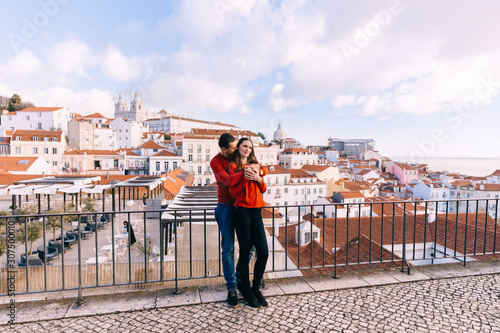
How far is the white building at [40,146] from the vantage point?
52.6 meters

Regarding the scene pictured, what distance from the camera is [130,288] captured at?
3.80m

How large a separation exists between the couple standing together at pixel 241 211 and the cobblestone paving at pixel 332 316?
0.25m

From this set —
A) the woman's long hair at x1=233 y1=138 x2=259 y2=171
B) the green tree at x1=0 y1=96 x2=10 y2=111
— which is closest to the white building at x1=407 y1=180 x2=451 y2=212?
the woman's long hair at x1=233 y1=138 x2=259 y2=171

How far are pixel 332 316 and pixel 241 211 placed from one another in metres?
1.44

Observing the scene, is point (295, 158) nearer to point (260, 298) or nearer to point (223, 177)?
point (260, 298)

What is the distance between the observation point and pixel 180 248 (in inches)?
362

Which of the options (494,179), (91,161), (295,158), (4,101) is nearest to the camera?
(91,161)

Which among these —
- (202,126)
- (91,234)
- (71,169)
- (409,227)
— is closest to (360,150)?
(202,126)

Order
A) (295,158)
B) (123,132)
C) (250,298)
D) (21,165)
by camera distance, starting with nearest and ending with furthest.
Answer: (250,298) < (21,165) < (295,158) < (123,132)

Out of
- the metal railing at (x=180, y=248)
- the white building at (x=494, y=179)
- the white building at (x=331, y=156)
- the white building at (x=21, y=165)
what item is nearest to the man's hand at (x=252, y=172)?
the metal railing at (x=180, y=248)

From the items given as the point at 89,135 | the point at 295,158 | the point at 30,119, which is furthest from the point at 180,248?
the point at 30,119

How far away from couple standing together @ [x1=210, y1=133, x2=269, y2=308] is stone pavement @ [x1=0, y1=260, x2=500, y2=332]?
9.5 inches

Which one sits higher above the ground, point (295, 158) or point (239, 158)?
point (239, 158)

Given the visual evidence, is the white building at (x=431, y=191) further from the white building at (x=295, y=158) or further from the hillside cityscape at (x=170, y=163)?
the white building at (x=295, y=158)
